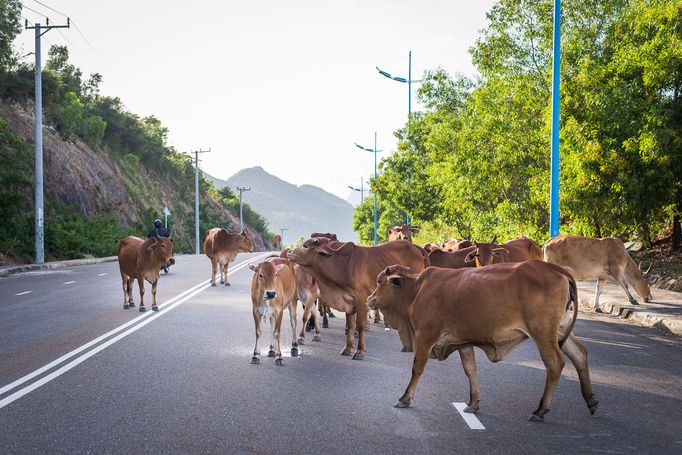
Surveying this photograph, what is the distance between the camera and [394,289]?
809 centimetres

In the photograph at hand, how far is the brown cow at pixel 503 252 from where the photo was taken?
14.0m

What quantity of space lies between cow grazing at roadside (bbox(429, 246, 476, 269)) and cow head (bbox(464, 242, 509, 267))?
101mm

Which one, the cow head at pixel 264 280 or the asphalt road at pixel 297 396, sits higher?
the cow head at pixel 264 280

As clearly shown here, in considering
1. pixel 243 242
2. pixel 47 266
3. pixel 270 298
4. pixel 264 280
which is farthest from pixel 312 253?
pixel 47 266

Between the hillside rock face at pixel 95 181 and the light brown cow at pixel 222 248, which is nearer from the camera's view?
the light brown cow at pixel 222 248

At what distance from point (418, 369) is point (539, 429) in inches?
49.4

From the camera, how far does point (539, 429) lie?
6512 mm

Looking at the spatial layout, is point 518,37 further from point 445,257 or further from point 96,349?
point 96,349

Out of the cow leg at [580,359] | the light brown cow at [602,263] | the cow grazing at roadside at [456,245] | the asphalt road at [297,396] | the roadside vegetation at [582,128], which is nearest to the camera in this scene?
the asphalt road at [297,396]

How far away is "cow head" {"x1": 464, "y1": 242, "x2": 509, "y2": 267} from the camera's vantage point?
13836 mm

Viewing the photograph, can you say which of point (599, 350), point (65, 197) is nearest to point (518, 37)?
point (599, 350)

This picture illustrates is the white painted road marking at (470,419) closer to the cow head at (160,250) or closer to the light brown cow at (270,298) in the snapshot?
the light brown cow at (270,298)

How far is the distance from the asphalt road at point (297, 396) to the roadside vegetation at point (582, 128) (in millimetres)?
Answer: 7931

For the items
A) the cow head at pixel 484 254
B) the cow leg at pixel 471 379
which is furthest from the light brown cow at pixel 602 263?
the cow leg at pixel 471 379
